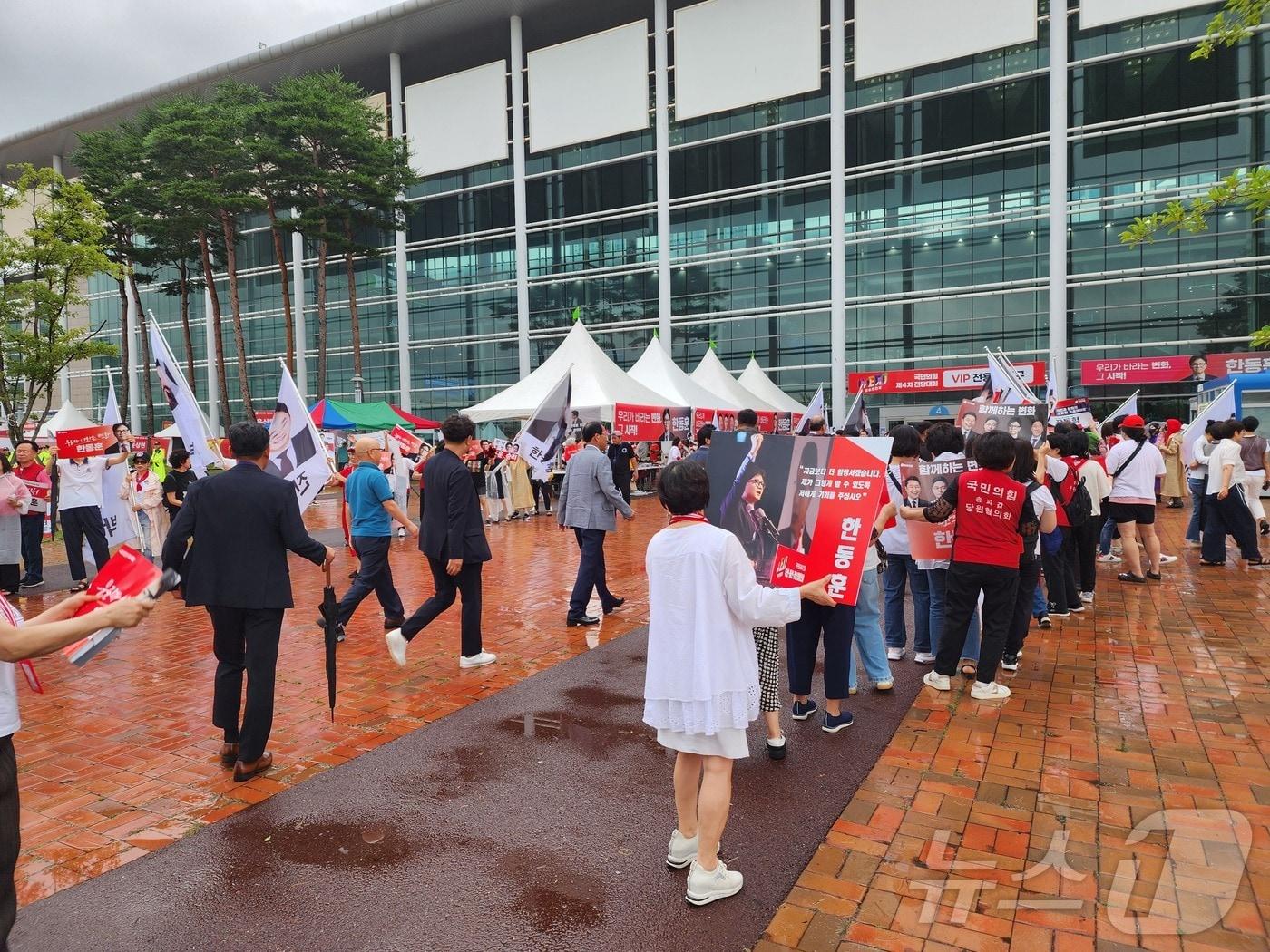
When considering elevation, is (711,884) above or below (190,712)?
above

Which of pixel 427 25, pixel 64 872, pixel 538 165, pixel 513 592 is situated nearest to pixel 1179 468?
→ pixel 513 592

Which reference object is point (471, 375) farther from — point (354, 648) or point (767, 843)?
point (767, 843)

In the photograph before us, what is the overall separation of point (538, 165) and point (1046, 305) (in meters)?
24.1

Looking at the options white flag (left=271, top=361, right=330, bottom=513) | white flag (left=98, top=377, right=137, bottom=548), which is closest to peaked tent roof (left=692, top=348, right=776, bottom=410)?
white flag (left=98, top=377, right=137, bottom=548)

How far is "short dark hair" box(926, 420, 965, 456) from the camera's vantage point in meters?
5.40

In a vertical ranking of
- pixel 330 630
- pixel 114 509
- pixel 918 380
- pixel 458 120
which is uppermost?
pixel 458 120

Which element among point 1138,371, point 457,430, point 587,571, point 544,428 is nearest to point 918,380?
point 1138,371

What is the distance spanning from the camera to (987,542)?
474 centimetres

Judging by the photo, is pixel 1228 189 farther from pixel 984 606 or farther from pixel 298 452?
Result: pixel 298 452

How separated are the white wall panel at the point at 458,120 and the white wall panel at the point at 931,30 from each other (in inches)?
689

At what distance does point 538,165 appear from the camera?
1526 inches

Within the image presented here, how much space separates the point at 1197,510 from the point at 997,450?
27.5 ft

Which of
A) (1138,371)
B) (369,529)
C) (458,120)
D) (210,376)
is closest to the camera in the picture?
(369,529)

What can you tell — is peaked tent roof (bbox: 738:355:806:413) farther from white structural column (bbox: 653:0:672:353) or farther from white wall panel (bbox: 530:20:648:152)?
white wall panel (bbox: 530:20:648:152)
